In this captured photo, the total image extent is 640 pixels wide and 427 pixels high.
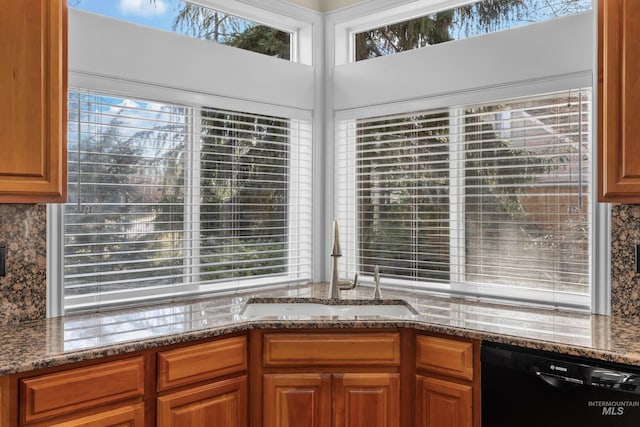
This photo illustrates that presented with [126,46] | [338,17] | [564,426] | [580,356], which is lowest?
[564,426]

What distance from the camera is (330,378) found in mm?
2436

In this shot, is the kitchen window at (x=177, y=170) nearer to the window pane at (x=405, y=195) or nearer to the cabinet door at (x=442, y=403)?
the window pane at (x=405, y=195)

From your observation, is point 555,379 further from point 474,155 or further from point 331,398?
point 474,155

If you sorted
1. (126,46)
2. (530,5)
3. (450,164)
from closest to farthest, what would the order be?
1. (126,46)
2. (530,5)
3. (450,164)

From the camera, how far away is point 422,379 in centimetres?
239

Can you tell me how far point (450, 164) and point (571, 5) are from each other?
936 millimetres

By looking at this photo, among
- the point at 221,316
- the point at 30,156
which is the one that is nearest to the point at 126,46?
the point at 30,156

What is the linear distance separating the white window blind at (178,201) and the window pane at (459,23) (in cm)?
66

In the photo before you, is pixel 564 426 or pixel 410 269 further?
pixel 410 269

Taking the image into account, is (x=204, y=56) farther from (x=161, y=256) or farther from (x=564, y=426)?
(x=564, y=426)

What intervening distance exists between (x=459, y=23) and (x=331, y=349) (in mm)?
1853

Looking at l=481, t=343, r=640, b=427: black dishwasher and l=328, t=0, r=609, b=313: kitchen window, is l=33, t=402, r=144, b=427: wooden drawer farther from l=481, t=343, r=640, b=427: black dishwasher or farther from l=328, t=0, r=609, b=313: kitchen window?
l=328, t=0, r=609, b=313: kitchen window

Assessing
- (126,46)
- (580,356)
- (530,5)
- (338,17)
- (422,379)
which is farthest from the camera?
→ (338,17)

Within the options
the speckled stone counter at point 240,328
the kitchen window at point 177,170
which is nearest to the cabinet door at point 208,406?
the speckled stone counter at point 240,328
